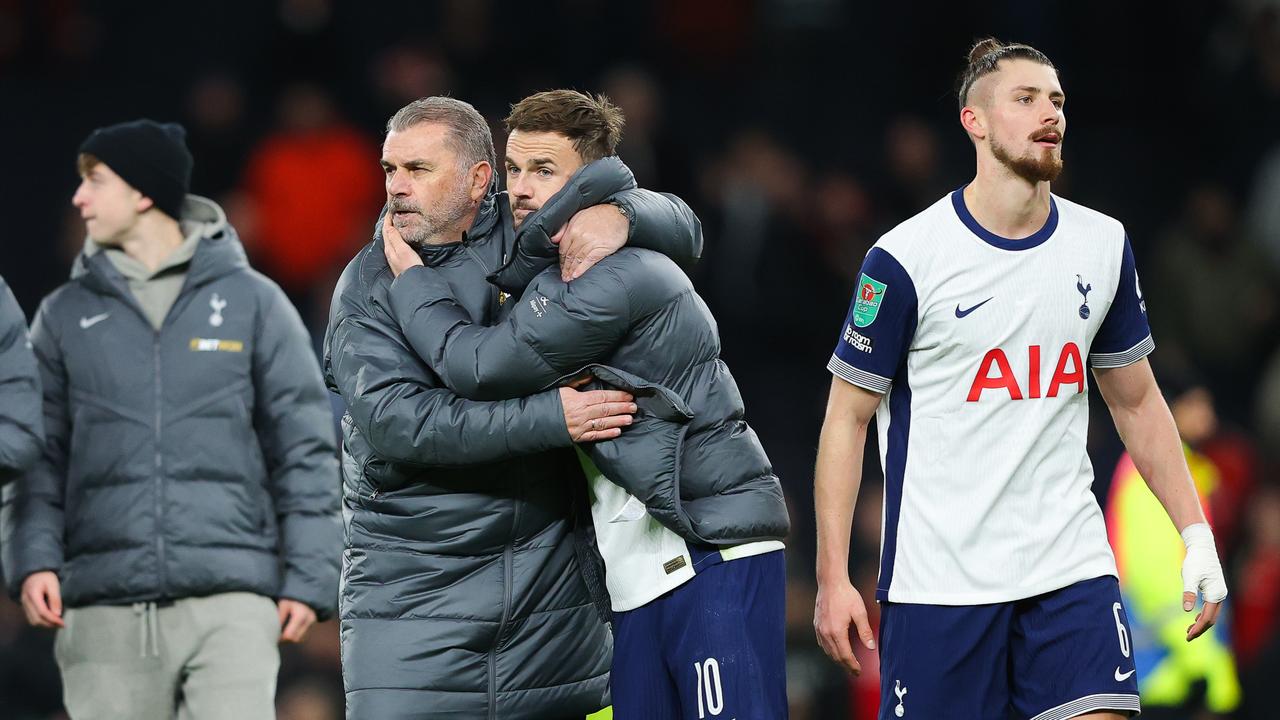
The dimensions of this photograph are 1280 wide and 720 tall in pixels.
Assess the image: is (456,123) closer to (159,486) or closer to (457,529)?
(457,529)

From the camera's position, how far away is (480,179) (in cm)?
531

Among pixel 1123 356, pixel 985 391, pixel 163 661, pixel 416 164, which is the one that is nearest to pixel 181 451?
pixel 163 661

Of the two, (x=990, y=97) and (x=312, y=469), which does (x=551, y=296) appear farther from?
(x=312, y=469)

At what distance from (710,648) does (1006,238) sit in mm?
1390

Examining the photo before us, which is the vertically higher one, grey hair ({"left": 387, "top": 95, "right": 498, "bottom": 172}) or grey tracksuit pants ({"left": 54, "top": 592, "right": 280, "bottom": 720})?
grey hair ({"left": 387, "top": 95, "right": 498, "bottom": 172})

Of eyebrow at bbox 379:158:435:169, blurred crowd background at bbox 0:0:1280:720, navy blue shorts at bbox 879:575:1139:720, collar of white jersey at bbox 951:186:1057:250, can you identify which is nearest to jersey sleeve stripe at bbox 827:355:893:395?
collar of white jersey at bbox 951:186:1057:250

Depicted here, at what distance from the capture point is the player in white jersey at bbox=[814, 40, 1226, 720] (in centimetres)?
486

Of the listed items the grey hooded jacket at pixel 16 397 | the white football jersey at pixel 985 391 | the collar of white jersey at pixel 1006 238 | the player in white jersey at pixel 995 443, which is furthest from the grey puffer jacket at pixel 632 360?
the grey hooded jacket at pixel 16 397

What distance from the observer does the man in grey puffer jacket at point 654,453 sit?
191 inches

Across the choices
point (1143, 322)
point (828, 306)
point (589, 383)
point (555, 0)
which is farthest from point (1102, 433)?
point (589, 383)

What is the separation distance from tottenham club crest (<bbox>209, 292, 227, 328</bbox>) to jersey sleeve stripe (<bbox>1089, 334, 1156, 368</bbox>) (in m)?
2.93

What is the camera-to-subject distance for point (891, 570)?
5.03 metres

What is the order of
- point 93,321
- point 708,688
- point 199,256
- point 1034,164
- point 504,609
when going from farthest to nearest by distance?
point 199,256 → point 93,321 → point 504,609 → point 1034,164 → point 708,688

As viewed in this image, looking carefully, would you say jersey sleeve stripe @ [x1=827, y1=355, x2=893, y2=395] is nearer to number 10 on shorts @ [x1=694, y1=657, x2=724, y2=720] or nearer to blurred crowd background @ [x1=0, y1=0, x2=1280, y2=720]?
number 10 on shorts @ [x1=694, y1=657, x2=724, y2=720]
